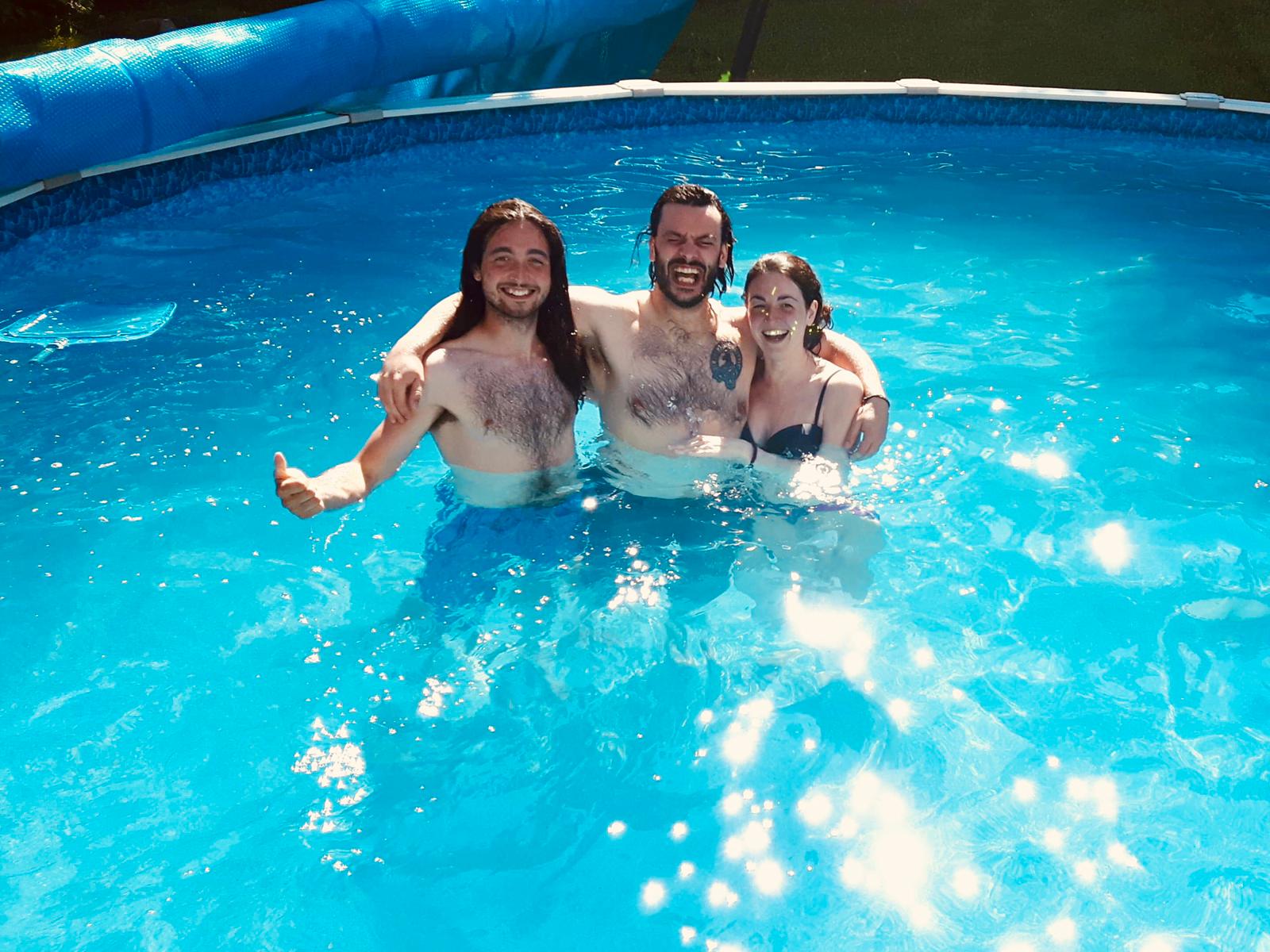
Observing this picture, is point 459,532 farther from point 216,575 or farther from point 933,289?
point 933,289

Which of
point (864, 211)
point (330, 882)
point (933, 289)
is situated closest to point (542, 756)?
point (330, 882)

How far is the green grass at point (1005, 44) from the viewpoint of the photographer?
12258 mm

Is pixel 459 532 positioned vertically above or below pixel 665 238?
below

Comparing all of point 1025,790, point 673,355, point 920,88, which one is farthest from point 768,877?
point 920,88

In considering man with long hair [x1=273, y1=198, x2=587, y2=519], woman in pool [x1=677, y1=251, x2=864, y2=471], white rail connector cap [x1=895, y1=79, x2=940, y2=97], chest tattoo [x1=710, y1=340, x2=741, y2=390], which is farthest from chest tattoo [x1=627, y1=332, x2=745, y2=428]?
white rail connector cap [x1=895, y1=79, x2=940, y2=97]

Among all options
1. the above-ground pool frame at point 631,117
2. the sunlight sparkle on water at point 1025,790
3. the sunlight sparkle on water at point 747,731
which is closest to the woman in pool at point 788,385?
the sunlight sparkle on water at point 747,731

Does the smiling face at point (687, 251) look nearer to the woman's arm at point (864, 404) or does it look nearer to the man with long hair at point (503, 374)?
the man with long hair at point (503, 374)

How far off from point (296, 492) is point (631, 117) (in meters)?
6.85

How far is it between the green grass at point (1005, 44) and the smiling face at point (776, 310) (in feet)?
29.8

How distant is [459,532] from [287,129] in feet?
16.2

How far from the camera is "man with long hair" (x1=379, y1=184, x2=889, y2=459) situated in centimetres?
396

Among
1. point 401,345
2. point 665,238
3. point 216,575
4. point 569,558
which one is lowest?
point 216,575

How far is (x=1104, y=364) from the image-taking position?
593 cm

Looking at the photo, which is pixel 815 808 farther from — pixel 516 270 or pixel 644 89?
pixel 644 89
